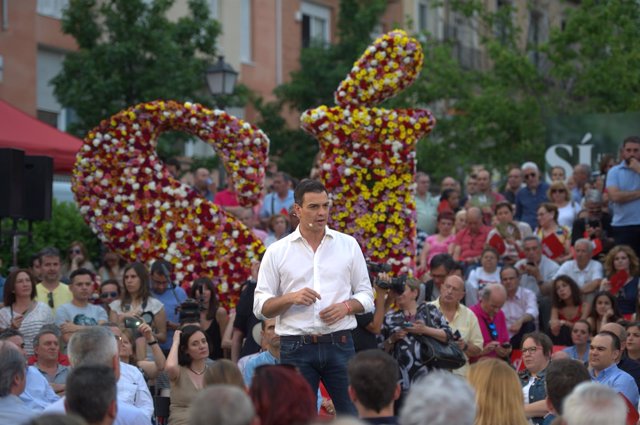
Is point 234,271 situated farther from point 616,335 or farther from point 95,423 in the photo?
point 95,423

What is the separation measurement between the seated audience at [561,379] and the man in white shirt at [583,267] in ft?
21.4

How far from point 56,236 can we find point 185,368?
24.0ft

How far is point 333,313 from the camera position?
330 inches

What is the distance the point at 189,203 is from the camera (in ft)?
45.8

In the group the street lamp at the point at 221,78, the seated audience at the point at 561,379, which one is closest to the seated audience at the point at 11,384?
the seated audience at the point at 561,379

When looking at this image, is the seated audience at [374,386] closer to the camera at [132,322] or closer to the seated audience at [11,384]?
the seated audience at [11,384]

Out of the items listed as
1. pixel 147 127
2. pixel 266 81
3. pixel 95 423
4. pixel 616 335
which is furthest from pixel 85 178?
pixel 266 81

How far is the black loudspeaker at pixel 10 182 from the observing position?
44.1 ft

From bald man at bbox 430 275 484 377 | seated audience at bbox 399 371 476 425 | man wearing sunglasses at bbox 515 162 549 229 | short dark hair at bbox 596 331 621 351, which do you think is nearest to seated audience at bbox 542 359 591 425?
seated audience at bbox 399 371 476 425

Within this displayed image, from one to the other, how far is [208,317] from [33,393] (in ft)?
12.8

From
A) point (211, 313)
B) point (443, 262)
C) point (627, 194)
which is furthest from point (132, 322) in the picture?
point (627, 194)

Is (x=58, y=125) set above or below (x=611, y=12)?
below

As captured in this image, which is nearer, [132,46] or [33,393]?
[33,393]

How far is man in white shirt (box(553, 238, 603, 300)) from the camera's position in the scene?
14.5 metres
